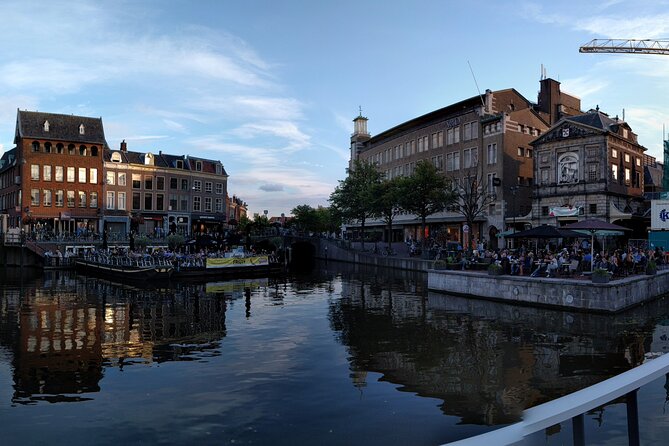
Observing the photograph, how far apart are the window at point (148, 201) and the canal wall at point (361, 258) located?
2482 centimetres

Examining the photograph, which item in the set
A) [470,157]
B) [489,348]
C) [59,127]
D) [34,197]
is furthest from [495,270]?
[59,127]

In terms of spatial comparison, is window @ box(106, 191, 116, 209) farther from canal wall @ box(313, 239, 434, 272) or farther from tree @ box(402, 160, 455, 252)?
tree @ box(402, 160, 455, 252)

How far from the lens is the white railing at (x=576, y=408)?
7.70 ft

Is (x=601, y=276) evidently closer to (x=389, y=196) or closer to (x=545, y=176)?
(x=545, y=176)

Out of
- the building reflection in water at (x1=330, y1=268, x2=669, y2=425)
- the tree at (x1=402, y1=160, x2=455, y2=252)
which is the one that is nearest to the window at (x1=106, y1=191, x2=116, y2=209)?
the tree at (x1=402, y1=160, x2=455, y2=252)

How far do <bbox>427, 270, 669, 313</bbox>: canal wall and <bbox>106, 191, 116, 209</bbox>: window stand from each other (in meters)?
54.1

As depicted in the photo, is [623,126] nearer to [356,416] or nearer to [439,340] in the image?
[439,340]

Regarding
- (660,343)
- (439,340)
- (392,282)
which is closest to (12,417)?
(439,340)

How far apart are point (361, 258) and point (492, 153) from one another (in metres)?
19.9

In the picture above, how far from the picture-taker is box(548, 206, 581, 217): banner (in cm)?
4903

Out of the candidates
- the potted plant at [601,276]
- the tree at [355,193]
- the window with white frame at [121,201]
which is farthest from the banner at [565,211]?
the window with white frame at [121,201]

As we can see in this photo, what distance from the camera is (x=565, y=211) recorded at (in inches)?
1959

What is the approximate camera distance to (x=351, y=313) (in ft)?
82.9

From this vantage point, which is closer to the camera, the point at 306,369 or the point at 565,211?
the point at 306,369
